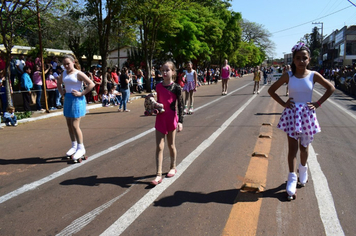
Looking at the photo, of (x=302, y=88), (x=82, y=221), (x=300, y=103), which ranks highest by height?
(x=302, y=88)

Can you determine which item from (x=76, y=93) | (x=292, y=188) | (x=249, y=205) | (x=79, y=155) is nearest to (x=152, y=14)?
(x=76, y=93)

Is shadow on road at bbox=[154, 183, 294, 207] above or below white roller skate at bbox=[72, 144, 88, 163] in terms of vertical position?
below

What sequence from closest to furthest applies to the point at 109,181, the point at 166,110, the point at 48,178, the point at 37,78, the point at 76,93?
1. the point at 166,110
2. the point at 109,181
3. the point at 48,178
4. the point at 76,93
5. the point at 37,78

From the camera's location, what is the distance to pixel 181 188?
424cm

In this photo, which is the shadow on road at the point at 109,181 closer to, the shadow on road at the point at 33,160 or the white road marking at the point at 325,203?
the shadow on road at the point at 33,160

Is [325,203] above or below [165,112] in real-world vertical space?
below

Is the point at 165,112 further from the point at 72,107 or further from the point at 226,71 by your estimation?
the point at 226,71

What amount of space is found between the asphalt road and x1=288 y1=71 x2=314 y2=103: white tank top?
1254 millimetres

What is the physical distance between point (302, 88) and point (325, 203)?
1.44 meters

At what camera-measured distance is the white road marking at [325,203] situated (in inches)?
124

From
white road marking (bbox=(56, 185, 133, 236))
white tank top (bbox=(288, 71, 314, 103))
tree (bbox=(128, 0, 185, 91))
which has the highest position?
tree (bbox=(128, 0, 185, 91))

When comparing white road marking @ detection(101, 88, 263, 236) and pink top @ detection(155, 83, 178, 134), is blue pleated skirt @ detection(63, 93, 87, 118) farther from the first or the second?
white road marking @ detection(101, 88, 263, 236)

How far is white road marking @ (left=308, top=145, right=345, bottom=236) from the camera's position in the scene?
10.3ft

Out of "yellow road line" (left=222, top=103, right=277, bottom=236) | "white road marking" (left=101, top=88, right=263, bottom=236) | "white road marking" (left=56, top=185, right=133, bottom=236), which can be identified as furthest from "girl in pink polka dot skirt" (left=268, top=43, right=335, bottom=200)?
"white road marking" (left=56, top=185, right=133, bottom=236)
